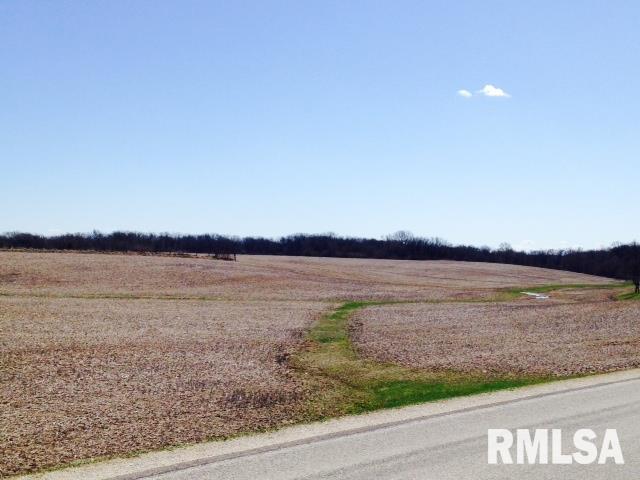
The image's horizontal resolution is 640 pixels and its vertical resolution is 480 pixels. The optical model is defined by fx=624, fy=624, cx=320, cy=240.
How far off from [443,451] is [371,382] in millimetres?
7583

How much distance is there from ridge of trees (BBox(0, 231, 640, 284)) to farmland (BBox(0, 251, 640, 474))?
7421 centimetres

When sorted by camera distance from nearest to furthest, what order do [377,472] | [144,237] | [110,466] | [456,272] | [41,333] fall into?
1. [377,472]
2. [110,466]
3. [41,333]
4. [456,272]
5. [144,237]

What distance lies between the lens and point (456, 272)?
89750mm

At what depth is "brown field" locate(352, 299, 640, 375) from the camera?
20969mm

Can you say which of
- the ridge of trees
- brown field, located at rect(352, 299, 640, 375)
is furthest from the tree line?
brown field, located at rect(352, 299, 640, 375)

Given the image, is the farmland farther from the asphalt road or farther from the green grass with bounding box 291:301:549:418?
the asphalt road

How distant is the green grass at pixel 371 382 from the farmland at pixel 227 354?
0.06 m

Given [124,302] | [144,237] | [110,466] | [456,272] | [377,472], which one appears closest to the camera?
[377,472]

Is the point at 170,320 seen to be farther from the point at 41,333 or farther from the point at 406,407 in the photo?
the point at 406,407

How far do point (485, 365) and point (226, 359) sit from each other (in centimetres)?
882

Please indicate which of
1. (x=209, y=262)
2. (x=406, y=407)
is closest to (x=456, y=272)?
(x=209, y=262)

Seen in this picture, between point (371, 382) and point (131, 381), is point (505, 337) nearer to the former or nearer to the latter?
point (371, 382)

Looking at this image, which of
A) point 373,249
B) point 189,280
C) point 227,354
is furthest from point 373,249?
point 227,354

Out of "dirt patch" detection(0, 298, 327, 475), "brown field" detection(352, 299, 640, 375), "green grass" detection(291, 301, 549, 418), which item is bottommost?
"dirt patch" detection(0, 298, 327, 475)
